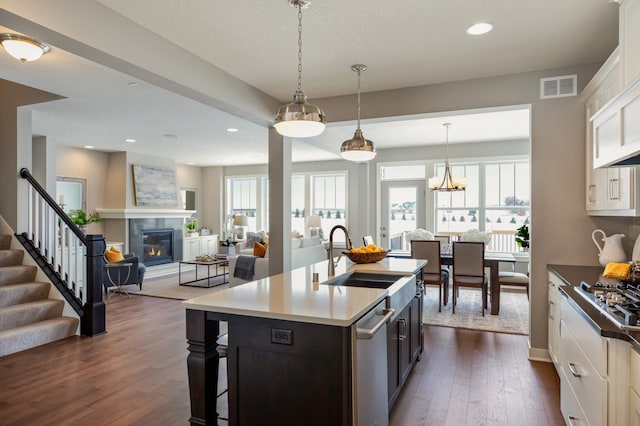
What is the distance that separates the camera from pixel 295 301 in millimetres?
2113

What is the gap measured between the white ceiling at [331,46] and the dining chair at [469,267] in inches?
97.4

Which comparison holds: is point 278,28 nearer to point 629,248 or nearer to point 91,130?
point 629,248

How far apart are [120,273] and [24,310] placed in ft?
8.18

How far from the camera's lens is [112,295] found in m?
6.57

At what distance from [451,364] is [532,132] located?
230 cm

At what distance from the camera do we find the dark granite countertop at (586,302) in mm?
1512

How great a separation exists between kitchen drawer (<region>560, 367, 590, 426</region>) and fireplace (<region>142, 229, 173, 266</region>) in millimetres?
8181

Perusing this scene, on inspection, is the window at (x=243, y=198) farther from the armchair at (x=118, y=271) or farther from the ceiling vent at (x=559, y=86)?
the ceiling vent at (x=559, y=86)

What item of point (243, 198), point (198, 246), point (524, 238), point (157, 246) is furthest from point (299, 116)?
point (243, 198)

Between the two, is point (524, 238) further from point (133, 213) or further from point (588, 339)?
point (133, 213)

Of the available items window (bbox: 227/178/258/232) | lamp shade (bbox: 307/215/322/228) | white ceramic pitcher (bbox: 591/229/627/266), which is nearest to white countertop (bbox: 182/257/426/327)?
white ceramic pitcher (bbox: 591/229/627/266)

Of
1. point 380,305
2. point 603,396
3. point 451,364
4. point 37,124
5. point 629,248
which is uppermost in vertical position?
point 37,124

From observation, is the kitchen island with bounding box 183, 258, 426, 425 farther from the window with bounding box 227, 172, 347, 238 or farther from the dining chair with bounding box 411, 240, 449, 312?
the window with bounding box 227, 172, 347, 238

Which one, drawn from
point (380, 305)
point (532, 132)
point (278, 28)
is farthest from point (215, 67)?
point (532, 132)
